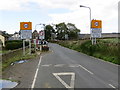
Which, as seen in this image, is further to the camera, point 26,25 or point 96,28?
point 96,28

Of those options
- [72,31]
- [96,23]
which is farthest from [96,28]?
[72,31]

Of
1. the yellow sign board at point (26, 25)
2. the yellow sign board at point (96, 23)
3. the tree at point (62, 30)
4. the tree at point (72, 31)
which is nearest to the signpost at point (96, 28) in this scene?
the yellow sign board at point (96, 23)

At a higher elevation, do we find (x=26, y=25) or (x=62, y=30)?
(x=62, y=30)

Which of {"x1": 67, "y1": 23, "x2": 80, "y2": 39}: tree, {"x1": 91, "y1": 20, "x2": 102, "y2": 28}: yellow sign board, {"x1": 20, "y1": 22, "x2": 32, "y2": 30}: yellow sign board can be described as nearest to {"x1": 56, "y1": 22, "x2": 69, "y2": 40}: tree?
{"x1": 67, "y1": 23, "x2": 80, "y2": 39}: tree

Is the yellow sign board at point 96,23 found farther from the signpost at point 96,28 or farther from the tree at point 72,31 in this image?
the tree at point 72,31

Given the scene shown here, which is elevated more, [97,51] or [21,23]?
[21,23]

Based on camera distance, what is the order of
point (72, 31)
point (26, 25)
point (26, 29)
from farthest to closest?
point (72, 31) → point (26, 29) → point (26, 25)

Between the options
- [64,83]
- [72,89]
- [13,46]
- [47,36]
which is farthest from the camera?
[47,36]

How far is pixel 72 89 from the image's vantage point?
11.6m

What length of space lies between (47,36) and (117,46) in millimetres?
130975

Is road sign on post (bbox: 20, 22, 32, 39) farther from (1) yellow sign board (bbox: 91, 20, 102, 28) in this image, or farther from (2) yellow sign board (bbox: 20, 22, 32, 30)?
(1) yellow sign board (bbox: 91, 20, 102, 28)

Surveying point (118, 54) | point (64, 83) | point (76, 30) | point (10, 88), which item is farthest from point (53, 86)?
point (76, 30)

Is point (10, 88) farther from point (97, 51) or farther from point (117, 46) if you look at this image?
point (97, 51)

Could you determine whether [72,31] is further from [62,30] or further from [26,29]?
[26,29]
